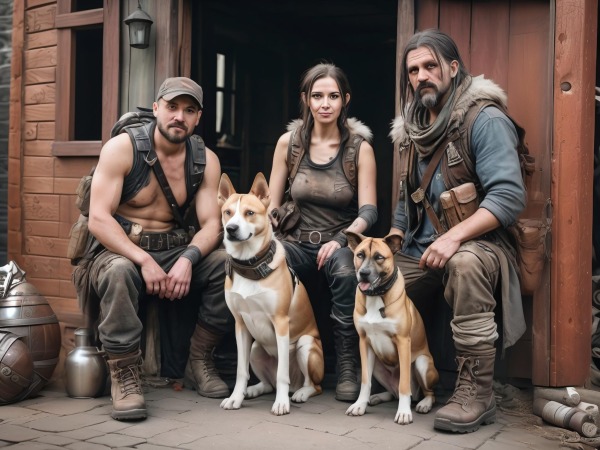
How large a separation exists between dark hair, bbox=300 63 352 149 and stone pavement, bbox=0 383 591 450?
69.0 inches

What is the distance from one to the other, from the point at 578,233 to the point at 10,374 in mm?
3416

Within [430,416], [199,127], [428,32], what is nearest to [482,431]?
[430,416]

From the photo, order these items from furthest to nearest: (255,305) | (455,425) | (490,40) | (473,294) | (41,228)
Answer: (41,228)
(490,40)
(255,305)
(473,294)
(455,425)

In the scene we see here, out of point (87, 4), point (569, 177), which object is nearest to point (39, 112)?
point (87, 4)

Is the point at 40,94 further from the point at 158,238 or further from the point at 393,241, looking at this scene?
the point at 393,241

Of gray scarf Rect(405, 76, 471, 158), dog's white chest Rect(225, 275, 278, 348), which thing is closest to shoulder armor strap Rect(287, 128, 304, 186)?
gray scarf Rect(405, 76, 471, 158)

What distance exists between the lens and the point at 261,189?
4.36 meters

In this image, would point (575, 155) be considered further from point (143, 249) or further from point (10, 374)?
point (10, 374)

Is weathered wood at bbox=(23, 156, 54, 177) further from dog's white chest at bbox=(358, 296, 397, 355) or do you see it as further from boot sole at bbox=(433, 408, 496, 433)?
boot sole at bbox=(433, 408, 496, 433)

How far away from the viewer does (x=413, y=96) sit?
4.72 meters

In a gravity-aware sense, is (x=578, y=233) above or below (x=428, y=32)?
below

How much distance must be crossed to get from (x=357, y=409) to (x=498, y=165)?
61.2 inches

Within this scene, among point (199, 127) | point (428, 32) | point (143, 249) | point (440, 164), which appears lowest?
point (143, 249)

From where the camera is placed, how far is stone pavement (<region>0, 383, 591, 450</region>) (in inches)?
146
